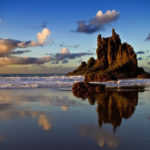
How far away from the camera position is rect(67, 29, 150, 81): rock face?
84.2 m

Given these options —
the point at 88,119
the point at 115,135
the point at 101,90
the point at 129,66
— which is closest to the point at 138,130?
the point at 115,135

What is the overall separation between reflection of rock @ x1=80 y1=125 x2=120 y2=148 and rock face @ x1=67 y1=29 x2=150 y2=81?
2887 inches

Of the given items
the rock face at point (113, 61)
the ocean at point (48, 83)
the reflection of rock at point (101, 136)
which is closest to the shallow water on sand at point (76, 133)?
the reflection of rock at point (101, 136)

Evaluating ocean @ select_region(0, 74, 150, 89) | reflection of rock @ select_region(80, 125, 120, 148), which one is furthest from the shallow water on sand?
ocean @ select_region(0, 74, 150, 89)

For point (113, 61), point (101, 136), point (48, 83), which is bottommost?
point (101, 136)

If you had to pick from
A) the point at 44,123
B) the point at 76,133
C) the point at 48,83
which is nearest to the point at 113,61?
the point at 48,83

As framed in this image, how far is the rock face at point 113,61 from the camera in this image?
3314 inches

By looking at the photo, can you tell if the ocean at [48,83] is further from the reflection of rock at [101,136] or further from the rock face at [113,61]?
the rock face at [113,61]

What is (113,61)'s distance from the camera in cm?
9706

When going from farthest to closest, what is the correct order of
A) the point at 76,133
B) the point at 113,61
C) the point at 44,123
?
the point at 113,61
the point at 44,123
the point at 76,133

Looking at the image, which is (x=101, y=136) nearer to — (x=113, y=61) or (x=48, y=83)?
(x=48, y=83)

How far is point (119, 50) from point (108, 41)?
30.9 feet

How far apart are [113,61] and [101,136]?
309 ft

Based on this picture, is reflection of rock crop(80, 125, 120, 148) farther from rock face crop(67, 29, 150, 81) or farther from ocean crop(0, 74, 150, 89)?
rock face crop(67, 29, 150, 81)
